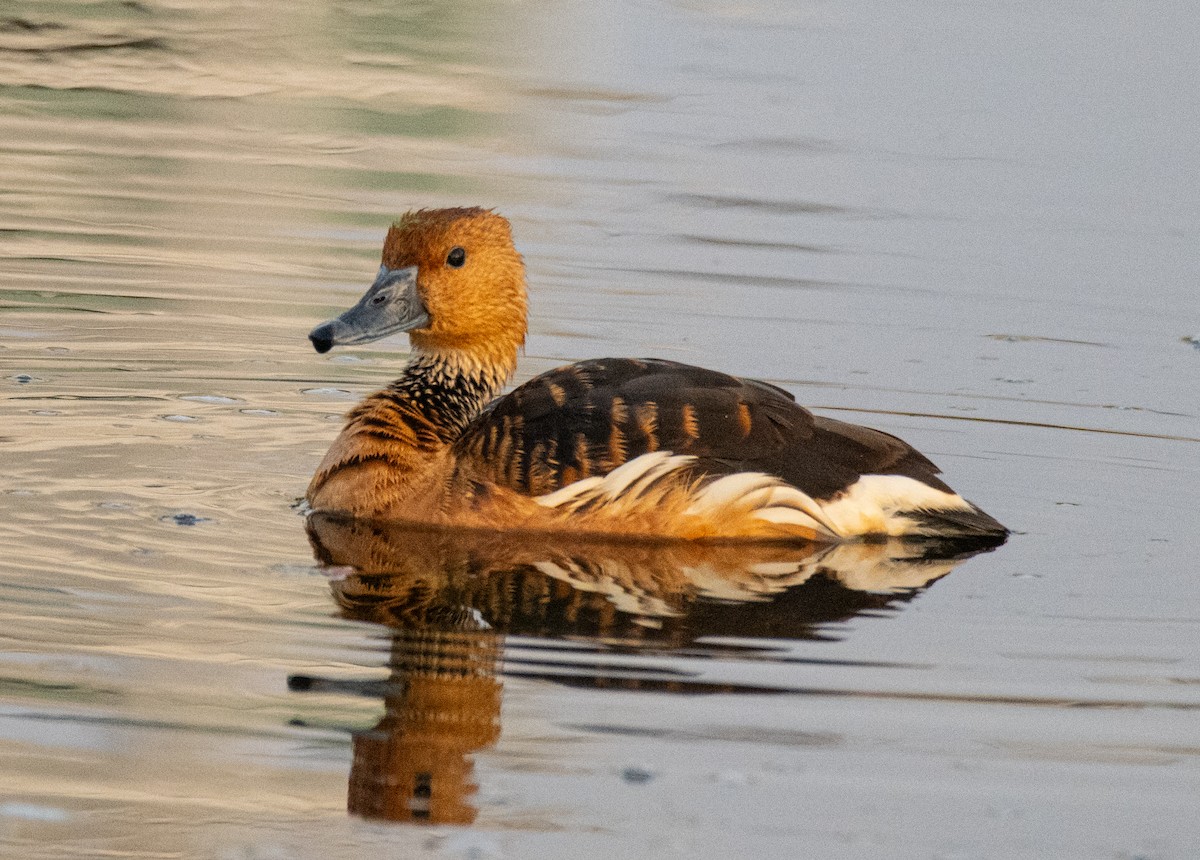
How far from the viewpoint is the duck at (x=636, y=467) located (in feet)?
25.2

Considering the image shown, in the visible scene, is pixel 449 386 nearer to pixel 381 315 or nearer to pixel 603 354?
pixel 381 315

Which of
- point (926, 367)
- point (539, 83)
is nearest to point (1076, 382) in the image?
point (926, 367)

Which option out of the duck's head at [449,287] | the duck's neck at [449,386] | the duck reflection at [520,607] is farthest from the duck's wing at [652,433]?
the duck's head at [449,287]

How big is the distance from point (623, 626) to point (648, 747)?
115 cm

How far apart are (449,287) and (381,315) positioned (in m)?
0.32

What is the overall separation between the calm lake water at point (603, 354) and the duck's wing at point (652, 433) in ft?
1.04

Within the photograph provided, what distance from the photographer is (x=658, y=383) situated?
7.79 meters

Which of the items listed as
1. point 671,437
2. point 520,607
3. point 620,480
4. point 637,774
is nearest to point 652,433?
point 671,437

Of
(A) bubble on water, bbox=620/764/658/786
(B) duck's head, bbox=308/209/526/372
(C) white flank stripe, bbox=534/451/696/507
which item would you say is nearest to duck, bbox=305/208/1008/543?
(C) white flank stripe, bbox=534/451/696/507

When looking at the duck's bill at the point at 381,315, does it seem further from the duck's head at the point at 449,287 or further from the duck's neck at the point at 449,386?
the duck's neck at the point at 449,386

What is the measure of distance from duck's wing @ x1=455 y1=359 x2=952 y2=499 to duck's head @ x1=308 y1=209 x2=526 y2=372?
2.10 feet

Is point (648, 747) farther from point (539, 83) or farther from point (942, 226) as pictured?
point (539, 83)

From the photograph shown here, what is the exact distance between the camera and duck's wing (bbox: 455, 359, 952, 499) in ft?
25.2

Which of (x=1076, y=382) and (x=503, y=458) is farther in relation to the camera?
(x=1076, y=382)
